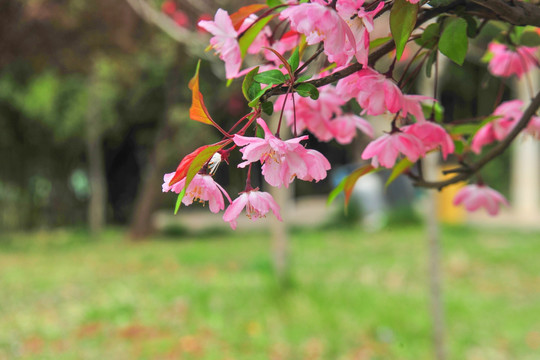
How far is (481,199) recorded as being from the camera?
0.89m

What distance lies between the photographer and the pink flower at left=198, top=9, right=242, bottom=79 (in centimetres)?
59

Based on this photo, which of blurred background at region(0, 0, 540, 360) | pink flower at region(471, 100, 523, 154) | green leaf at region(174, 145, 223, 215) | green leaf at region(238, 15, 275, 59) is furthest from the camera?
blurred background at region(0, 0, 540, 360)

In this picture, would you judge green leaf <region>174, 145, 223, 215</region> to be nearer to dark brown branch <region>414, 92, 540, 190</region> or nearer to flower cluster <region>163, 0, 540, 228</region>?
flower cluster <region>163, 0, 540, 228</region>

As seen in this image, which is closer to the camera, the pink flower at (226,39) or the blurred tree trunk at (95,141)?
the pink flower at (226,39)

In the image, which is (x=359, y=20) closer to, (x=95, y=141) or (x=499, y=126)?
(x=499, y=126)

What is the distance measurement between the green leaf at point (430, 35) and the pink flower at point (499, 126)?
0.23m

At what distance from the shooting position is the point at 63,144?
9.62 m

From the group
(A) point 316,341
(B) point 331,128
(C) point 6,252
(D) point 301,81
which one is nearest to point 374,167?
(B) point 331,128

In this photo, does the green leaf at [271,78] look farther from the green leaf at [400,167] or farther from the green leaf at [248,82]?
the green leaf at [400,167]

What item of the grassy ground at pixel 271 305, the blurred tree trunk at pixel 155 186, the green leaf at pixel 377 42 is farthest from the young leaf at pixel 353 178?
the blurred tree trunk at pixel 155 186

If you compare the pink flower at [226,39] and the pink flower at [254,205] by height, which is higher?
the pink flower at [226,39]

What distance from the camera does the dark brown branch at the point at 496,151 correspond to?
73 cm

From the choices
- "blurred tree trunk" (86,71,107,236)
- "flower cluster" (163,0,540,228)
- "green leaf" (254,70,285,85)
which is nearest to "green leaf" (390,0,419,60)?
"flower cluster" (163,0,540,228)

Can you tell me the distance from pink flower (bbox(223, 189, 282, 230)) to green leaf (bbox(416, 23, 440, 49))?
261 mm
